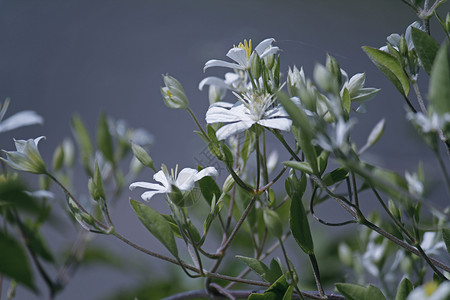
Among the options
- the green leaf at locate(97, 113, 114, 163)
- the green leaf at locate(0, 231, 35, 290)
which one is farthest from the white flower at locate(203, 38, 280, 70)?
the green leaf at locate(97, 113, 114, 163)

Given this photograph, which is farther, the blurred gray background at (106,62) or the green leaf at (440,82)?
the blurred gray background at (106,62)

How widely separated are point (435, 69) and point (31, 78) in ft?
5.85

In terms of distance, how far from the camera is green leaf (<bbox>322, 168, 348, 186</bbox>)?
0.39 metres

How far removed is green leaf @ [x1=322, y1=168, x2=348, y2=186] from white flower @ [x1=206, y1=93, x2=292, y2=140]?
0.05 m

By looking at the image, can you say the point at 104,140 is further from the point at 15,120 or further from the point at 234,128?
the point at 234,128

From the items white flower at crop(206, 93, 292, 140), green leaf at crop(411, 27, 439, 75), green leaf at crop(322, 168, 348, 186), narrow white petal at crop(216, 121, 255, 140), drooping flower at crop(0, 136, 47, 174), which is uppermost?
green leaf at crop(411, 27, 439, 75)

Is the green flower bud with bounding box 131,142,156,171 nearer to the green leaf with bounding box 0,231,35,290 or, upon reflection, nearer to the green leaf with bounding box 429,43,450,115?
the green leaf with bounding box 0,231,35,290

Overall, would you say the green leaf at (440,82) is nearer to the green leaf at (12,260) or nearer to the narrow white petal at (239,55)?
the narrow white petal at (239,55)

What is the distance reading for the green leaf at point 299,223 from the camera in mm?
385

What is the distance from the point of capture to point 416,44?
37cm

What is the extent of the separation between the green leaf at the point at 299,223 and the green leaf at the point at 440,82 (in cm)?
13

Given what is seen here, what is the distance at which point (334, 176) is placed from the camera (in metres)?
0.39

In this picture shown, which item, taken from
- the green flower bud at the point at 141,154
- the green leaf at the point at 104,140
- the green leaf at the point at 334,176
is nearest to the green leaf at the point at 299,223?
the green leaf at the point at 334,176

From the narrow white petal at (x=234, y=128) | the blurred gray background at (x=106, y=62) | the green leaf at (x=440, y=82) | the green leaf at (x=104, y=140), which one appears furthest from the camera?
the blurred gray background at (x=106, y=62)
